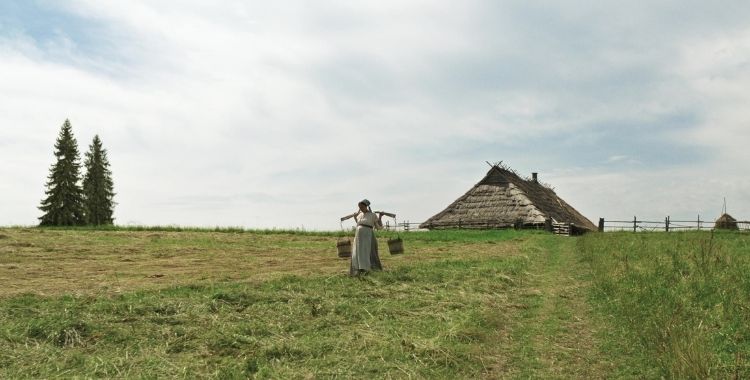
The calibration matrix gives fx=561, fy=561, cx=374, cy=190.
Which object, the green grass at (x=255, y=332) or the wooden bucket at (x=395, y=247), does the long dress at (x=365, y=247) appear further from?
the wooden bucket at (x=395, y=247)

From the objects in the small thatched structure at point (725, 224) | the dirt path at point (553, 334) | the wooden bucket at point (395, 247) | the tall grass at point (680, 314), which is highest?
the small thatched structure at point (725, 224)

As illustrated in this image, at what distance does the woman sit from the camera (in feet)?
40.2

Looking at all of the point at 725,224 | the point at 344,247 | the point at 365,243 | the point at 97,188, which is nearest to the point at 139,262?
the point at 344,247

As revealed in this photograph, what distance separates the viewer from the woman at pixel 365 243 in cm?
1227

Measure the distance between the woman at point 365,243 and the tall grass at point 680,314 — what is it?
4.70 metres

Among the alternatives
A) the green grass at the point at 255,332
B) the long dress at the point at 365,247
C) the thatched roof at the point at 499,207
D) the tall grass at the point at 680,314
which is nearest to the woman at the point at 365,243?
the long dress at the point at 365,247

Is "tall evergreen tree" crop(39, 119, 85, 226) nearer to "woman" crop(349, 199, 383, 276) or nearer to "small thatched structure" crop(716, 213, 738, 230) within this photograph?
"woman" crop(349, 199, 383, 276)

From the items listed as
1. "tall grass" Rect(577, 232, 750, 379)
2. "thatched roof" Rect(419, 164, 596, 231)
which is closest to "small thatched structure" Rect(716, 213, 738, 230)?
"thatched roof" Rect(419, 164, 596, 231)

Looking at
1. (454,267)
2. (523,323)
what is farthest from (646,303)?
(454,267)

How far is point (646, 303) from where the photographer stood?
27.3ft

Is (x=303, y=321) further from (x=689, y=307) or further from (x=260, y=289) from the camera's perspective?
(x=689, y=307)

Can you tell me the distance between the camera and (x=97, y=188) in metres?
51.6

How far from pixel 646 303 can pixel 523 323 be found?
6.65 ft

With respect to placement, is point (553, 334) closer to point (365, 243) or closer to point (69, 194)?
point (365, 243)
